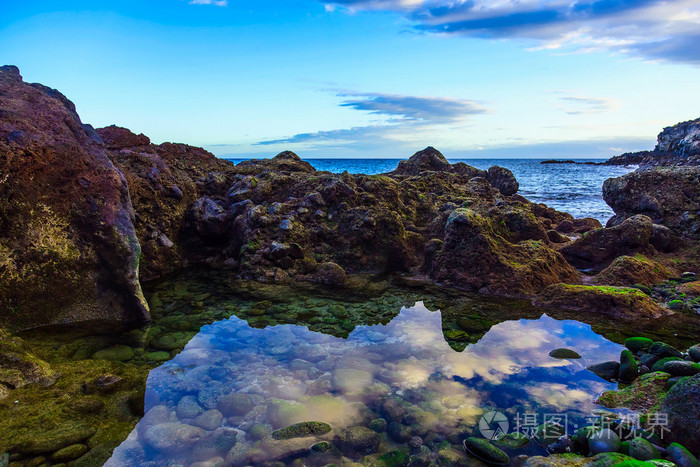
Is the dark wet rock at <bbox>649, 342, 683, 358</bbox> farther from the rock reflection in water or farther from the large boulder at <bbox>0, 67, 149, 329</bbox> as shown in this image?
the large boulder at <bbox>0, 67, 149, 329</bbox>

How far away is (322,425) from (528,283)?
572 cm

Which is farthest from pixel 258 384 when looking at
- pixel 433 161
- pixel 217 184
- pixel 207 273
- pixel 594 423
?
pixel 433 161

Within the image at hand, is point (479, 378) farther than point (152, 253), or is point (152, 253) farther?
point (152, 253)

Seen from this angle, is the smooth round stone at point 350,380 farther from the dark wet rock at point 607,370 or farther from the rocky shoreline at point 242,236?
the dark wet rock at point 607,370

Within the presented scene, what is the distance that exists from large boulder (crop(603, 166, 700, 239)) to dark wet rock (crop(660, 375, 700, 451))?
27.0 feet

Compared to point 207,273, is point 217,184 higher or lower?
higher

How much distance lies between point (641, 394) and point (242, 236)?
8546 mm

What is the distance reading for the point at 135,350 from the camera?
219 inches

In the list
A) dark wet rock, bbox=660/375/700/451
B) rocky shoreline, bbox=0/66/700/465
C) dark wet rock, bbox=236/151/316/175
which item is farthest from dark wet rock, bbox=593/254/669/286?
dark wet rock, bbox=236/151/316/175

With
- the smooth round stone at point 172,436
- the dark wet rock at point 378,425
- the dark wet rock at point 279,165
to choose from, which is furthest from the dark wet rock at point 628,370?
the dark wet rock at point 279,165

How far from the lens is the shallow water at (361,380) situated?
378 cm

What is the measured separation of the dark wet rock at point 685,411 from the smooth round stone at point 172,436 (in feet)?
14.8

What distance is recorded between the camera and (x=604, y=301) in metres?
6.90

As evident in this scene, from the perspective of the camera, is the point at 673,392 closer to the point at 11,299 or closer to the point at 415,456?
the point at 415,456
